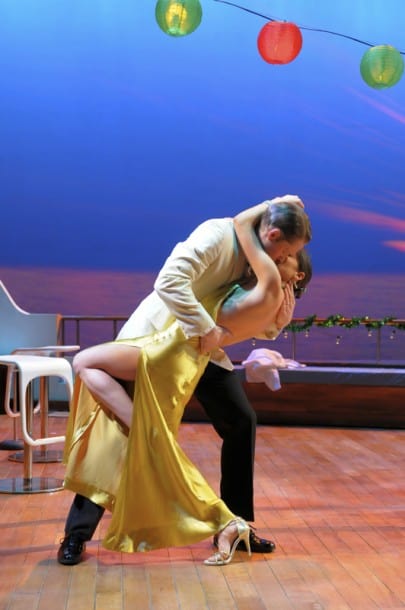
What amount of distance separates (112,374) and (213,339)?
0.33 m

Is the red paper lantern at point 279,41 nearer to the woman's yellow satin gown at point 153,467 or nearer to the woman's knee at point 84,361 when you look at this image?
the woman's yellow satin gown at point 153,467

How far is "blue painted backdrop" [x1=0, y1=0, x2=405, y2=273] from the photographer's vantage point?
8.80 m

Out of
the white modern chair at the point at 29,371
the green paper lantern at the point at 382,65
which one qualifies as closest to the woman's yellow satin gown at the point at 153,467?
the white modern chair at the point at 29,371

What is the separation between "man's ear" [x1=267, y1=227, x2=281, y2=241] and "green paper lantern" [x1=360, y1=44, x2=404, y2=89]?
337 centimetres

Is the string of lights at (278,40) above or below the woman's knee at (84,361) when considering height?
above

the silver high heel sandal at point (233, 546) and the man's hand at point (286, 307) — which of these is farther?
the man's hand at point (286, 307)

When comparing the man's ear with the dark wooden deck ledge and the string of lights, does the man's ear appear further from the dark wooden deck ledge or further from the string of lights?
the dark wooden deck ledge

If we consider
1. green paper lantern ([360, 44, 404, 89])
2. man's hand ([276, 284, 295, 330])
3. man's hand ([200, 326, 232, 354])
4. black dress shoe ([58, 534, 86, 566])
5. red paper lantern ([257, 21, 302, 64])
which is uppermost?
red paper lantern ([257, 21, 302, 64])

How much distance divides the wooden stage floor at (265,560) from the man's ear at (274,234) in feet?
3.29

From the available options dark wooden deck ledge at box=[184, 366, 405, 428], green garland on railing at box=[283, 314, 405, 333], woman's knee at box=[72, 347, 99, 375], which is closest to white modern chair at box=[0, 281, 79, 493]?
woman's knee at box=[72, 347, 99, 375]

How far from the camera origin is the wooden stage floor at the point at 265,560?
2.31 m

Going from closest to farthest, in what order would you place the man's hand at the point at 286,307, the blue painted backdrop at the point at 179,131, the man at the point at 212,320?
1. the man at the point at 212,320
2. the man's hand at the point at 286,307
3. the blue painted backdrop at the point at 179,131

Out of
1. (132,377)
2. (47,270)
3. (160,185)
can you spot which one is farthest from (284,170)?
(132,377)

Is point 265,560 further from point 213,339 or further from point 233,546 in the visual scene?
point 213,339
